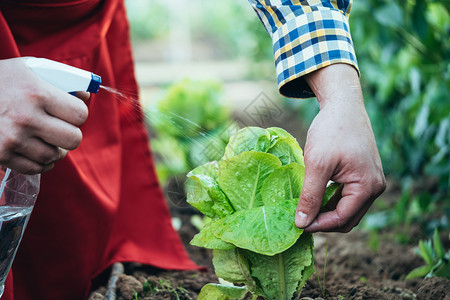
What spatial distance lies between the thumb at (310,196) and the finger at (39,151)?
0.57 m

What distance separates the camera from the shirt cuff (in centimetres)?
113

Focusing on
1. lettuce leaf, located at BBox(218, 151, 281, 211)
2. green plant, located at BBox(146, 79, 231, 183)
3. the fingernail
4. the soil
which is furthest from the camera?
green plant, located at BBox(146, 79, 231, 183)

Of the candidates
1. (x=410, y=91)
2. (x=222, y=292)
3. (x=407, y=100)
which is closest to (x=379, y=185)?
(x=222, y=292)

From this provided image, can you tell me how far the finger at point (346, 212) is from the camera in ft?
3.42

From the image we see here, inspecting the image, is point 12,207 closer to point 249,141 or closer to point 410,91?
point 249,141

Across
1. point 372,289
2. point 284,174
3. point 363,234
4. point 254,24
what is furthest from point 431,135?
point 254,24

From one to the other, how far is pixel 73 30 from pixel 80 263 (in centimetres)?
82

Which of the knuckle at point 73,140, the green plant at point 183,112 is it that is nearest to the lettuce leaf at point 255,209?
the knuckle at point 73,140

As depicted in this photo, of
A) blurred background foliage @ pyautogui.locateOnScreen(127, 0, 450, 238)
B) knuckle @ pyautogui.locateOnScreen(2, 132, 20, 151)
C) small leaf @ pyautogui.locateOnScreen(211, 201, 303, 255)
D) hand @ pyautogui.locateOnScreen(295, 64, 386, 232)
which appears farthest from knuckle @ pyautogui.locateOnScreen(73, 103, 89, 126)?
blurred background foliage @ pyautogui.locateOnScreen(127, 0, 450, 238)

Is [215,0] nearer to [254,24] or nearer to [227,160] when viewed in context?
[254,24]

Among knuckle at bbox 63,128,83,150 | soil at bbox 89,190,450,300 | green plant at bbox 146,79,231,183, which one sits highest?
knuckle at bbox 63,128,83,150

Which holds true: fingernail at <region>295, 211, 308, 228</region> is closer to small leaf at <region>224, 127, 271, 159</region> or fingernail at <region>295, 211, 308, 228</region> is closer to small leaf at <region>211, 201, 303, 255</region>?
small leaf at <region>211, 201, 303, 255</region>

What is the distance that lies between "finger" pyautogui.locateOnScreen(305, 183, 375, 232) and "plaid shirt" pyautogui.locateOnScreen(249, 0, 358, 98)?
1.01 feet

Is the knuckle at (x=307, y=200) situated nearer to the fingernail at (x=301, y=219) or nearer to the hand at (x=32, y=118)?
the fingernail at (x=301, y=219)
